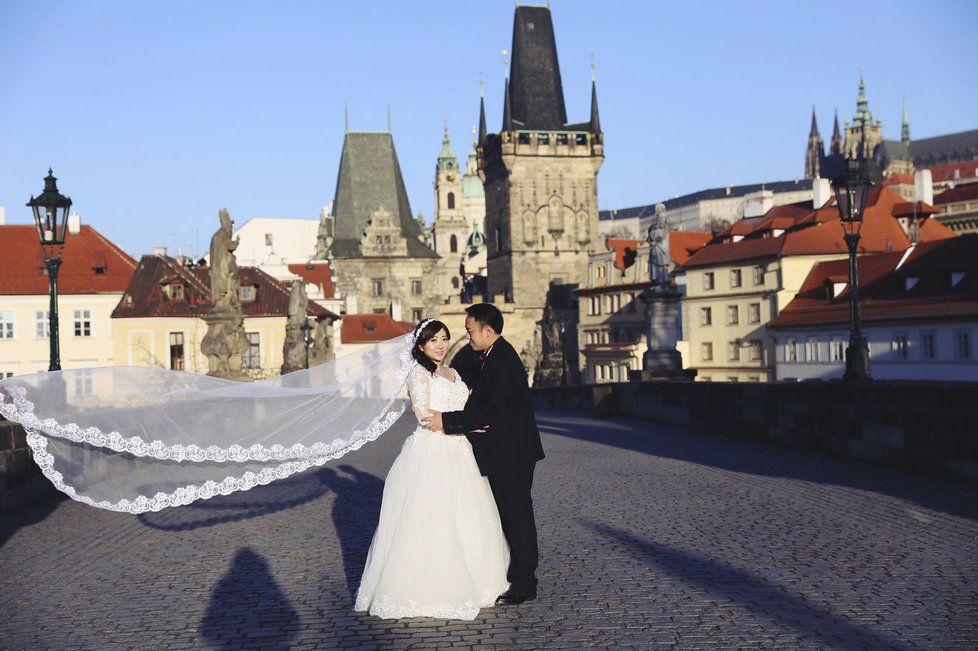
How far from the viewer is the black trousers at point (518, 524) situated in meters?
6.90

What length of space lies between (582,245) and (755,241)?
27.5 m

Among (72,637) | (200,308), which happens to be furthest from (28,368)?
(72,637)

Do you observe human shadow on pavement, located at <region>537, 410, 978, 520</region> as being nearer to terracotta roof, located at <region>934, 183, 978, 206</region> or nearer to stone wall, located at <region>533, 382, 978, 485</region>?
stone wall, located at <region>533, 382, 978, 485</region>

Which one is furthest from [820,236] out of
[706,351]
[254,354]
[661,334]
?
[661,334]

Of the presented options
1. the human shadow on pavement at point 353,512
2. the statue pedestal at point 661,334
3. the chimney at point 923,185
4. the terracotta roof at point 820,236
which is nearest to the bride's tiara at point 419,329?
the human shadow on pavement at point 353,512

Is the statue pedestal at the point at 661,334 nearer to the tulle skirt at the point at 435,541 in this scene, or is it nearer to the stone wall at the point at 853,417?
the stone wall at the point at 853,417

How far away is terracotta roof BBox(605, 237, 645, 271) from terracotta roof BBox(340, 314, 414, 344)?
1516 cm

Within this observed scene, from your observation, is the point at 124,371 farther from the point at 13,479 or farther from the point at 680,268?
the point at 680,268

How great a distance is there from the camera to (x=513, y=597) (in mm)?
6875

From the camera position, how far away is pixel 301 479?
13.8m

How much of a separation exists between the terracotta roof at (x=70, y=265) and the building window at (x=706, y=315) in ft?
103

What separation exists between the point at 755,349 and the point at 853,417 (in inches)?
1744

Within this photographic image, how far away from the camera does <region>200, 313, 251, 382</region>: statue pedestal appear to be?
2108 centimetres

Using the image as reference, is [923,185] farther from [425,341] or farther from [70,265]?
[425,341]
